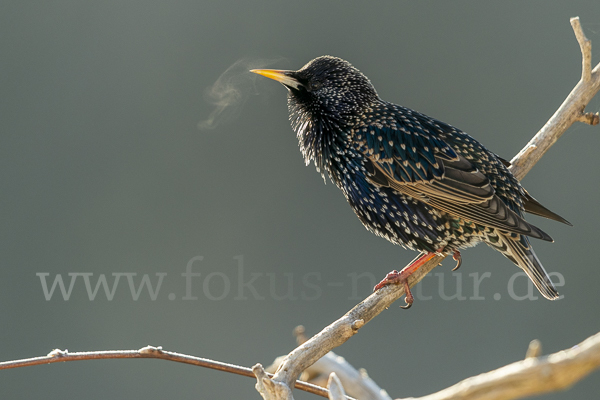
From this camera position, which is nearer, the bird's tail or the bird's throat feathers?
the bird's tail

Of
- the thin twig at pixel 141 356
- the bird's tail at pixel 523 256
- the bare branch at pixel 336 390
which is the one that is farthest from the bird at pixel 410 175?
the bare branch at pixel 336 390

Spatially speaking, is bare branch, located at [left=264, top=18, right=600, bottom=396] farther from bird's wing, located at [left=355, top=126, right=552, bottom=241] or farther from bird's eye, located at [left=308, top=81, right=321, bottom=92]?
bird's eye, located at [left=308, top=81, right=321, bottom=92]

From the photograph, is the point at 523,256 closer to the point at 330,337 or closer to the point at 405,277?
the point at 405,277

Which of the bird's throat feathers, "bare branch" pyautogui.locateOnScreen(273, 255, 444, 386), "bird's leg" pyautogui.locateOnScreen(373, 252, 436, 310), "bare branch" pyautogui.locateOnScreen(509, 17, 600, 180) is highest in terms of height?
the bird's throat feathers

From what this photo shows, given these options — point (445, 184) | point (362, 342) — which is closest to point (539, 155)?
point (445, 184)

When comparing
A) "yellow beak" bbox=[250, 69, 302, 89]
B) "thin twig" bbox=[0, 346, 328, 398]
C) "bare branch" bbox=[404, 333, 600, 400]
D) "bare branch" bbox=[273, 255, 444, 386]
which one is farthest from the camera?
"yellow beak" bbox=[250, 69, 302, 89]

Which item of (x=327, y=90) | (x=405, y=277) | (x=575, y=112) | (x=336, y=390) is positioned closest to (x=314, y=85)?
(x=327, y=90)

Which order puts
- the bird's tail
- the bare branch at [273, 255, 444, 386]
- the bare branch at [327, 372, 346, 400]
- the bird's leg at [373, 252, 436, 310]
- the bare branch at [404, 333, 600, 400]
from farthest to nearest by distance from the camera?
the bird's tail → the bird's leg at [373, 252, 436, 310] → the bare branch at [273, 255, 444, 386] → the bare branch at [327, 372, 346, 400] → the bare branch at [404, 333, 600, 400]

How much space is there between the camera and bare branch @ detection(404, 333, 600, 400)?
767mm

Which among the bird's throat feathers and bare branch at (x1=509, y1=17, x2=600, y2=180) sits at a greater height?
the bird's throat feathers

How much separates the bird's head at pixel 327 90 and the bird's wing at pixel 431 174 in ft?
0.57

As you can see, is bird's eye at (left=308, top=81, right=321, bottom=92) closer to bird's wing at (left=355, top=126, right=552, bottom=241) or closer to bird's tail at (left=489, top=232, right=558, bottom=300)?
bird's wing at (left=355, top=126, right=552, bottom=241)

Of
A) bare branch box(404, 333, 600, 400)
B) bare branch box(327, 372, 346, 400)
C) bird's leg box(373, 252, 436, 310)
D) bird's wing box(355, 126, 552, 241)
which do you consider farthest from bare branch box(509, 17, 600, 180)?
bare branch box(404, 333, 600, 400)

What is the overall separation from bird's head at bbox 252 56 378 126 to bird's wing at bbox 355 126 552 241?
175 millimetres
